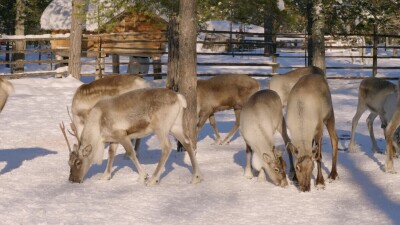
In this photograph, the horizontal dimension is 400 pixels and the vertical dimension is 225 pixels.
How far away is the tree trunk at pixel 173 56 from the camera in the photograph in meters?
12.3

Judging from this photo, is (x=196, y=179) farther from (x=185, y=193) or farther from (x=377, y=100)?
(x=377, y=100)

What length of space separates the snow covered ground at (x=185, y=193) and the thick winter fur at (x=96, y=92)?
0.76m

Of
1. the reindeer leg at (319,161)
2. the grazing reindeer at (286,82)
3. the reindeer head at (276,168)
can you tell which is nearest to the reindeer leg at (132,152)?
the reindeer head at (276,168)

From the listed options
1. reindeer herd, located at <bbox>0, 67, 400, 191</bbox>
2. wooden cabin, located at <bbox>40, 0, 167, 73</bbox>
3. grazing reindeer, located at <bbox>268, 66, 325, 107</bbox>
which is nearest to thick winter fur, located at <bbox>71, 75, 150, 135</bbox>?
reindeer herd, located at <bbox>0, 67, 400, 191</bbox>

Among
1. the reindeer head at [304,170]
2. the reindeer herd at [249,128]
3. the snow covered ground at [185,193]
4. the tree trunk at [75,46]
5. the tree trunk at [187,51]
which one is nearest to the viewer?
the snow covered ground at [185,193]

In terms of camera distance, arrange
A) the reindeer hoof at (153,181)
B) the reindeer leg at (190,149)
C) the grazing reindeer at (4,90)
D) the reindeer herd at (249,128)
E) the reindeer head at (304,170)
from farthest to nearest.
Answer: the grazing reindeer at (4,90), the reindeer leg at (190,149), the reindeer hoof at (153,181), the reindeer herd at (249,128), the reindeer head at (304,170)

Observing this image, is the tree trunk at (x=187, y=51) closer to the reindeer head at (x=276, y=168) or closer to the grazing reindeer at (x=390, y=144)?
the reindeer head at (x=276, y=168)

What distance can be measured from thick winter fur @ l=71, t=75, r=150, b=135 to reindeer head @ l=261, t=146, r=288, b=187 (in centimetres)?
326

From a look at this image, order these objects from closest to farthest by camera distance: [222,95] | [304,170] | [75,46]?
[304,170] → [222,95] → [75,46]

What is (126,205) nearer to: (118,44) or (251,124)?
(251,124)

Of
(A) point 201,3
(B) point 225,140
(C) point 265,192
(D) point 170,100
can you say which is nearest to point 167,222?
(C) point 265,192

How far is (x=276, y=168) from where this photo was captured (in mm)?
9266

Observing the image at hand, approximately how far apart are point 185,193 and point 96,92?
3516mm

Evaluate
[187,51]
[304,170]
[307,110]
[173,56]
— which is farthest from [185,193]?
[173,56]
